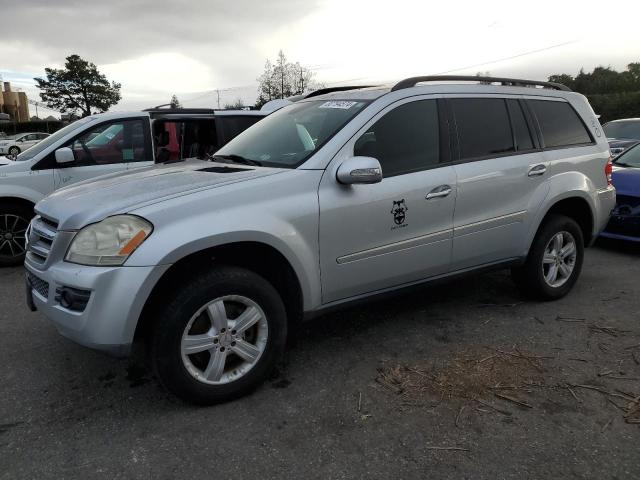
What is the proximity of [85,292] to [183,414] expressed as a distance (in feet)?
2.73

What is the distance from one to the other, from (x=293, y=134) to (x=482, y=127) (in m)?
1.43

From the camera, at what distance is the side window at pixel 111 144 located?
6.01 meters

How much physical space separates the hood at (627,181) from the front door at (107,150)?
556 cm

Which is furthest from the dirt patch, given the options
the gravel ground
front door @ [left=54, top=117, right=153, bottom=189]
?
front door @ [left=54, top=117, right=153, bottom=189]

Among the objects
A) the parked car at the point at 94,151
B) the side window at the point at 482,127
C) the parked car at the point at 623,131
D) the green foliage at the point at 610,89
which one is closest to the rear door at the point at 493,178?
the side window at the point at 482,127

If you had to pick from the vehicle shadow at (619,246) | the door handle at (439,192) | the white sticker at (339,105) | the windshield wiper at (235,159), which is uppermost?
the white sticker at (339,105)

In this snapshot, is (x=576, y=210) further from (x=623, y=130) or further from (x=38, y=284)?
(x=623, y=130)

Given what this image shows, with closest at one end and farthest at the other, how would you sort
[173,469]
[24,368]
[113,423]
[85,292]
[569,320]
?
[173,469], [85,292], [113,423], [24,368], [569,320]

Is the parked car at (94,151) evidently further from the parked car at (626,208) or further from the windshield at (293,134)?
the parked car at (626,208)

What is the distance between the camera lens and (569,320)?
13.3ft

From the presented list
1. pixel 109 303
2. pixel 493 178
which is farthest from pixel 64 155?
pixel 493 178

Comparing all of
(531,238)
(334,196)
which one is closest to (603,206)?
(531,238)

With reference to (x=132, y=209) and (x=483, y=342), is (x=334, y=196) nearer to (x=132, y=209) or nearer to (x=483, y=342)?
(x=132, y=209)

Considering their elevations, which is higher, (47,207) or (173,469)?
(47,207)
